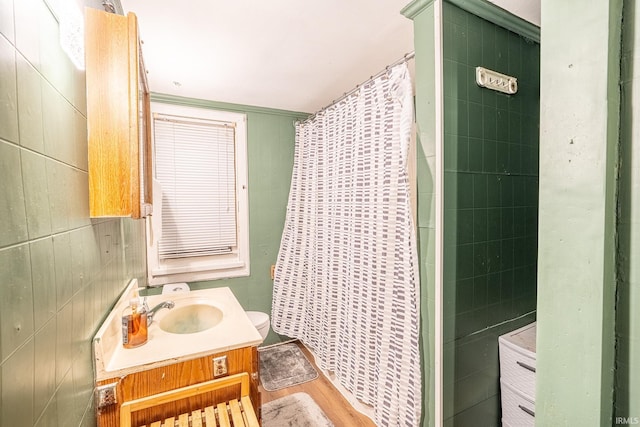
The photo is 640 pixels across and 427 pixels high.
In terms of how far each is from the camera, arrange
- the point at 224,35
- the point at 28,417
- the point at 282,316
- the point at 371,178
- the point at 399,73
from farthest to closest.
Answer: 1. the point at 282,316
2. the point at 371,178
3. the point at 224,35
4. the point at 399,73
5. the point at 28,417

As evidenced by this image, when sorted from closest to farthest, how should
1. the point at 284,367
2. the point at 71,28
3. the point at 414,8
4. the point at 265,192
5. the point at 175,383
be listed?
the point at 71,28 → the point at 175,383 → the point at 414,8 → the point at 284,367 → the point at 265,192

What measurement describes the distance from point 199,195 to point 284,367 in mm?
1596

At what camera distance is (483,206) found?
1392mm

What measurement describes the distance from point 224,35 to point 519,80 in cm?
161

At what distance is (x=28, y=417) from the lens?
46 centimetres

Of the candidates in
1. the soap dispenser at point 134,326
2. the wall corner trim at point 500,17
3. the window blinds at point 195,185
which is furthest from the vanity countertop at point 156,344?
the wall corner trim at point 500,17

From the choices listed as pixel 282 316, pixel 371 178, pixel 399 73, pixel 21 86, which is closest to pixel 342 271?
pixel 371 178

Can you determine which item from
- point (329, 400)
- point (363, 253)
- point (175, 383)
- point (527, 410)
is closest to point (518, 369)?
point (527, 410)

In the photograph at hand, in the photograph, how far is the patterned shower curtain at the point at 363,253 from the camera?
1.36m

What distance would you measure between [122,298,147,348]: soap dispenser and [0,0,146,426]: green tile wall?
0.24 m

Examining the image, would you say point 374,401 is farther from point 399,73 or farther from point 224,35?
point 224,35

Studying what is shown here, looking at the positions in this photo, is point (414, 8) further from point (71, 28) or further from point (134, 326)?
point (134, 326)

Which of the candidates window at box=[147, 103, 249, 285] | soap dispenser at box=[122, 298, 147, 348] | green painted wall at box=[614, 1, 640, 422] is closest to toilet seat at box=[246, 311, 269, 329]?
window at box=[147, 103, 249, 285]

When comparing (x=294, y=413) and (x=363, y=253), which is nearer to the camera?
(x=363, y=253)
